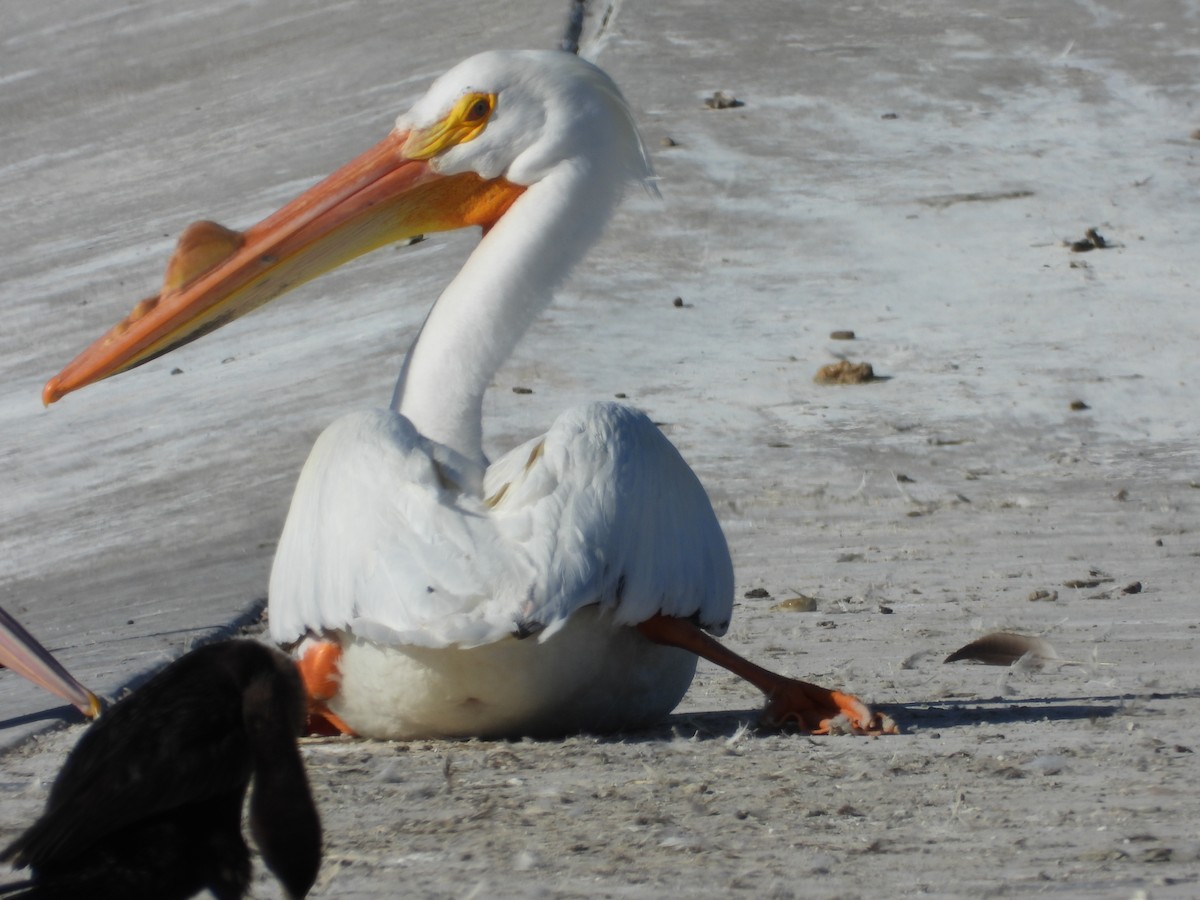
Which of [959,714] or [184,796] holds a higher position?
[184,796]

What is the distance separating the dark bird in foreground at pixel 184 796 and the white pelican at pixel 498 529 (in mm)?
904

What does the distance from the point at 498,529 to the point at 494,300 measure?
812 mm

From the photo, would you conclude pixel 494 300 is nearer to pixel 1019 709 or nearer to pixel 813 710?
pixel 813 710

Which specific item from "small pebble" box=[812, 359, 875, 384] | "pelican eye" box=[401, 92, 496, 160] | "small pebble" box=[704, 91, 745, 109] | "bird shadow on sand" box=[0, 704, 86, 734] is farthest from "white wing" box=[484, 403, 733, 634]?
"small pebble" box=[704, 91, 745, 109]

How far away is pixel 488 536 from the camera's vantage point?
301cm

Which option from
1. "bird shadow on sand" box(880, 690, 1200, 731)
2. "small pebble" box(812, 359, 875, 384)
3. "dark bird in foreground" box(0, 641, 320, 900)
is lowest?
"small pebble" box(812, 359, 875, 384)

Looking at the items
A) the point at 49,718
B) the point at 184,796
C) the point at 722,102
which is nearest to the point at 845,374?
the point at 722,102

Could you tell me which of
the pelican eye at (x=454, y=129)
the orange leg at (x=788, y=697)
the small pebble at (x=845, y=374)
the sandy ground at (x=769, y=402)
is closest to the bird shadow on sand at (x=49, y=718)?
the sandy ground at (x=769, y=402)

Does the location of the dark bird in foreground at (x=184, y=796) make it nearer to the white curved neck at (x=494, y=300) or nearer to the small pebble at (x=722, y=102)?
the white curved neck at (x=494, y=300)

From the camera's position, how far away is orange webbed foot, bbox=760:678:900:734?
3.21 meters

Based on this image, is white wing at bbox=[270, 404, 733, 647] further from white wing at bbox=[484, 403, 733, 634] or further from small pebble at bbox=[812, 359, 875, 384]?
small pebble at bbox=[812, 359, 875, 384]

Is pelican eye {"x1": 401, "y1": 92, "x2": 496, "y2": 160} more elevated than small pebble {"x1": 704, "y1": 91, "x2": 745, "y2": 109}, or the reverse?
pelican eye {"x1": 401, "y1": 92, "x2": 496, "y2": 160}

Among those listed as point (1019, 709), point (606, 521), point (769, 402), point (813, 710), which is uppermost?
point (606, 521)

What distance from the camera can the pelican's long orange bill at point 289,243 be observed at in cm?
383
